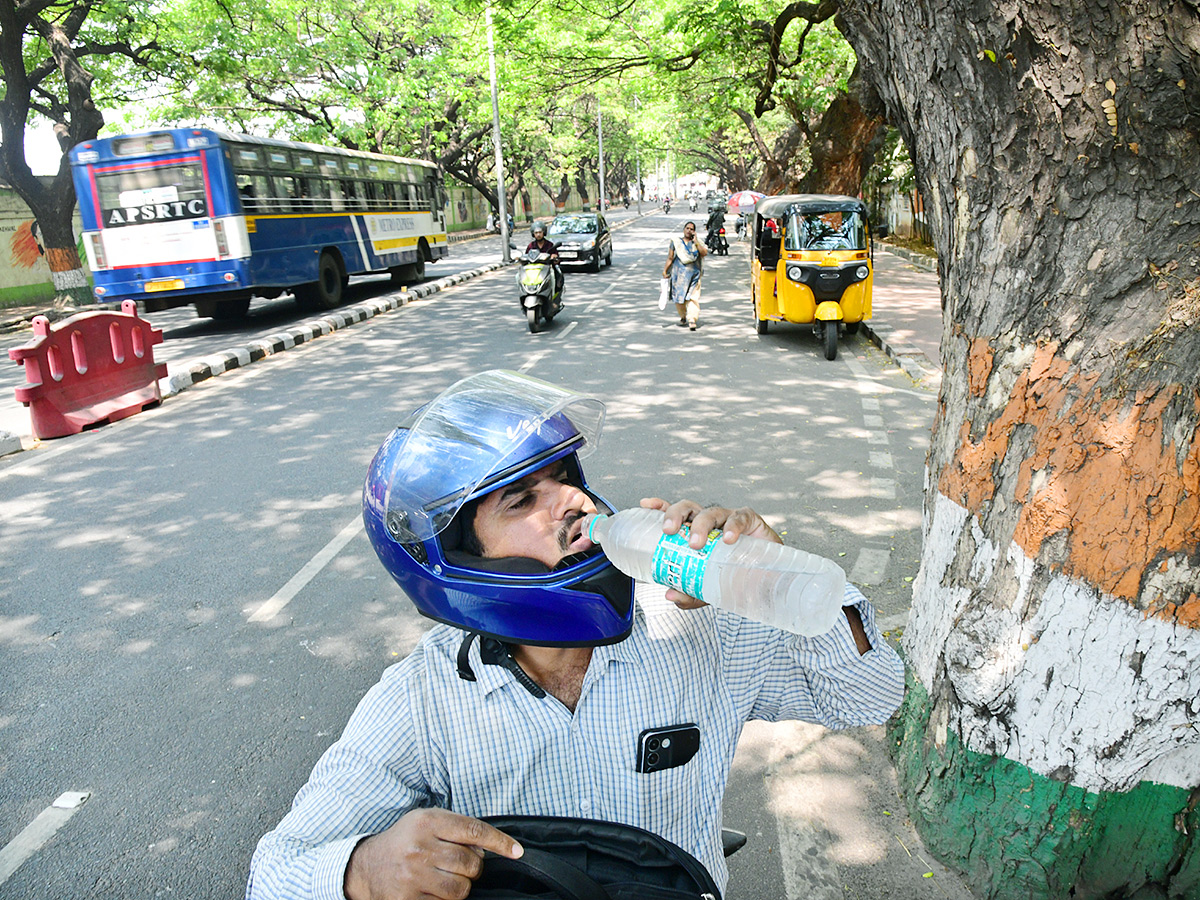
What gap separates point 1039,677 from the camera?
2.05 metres

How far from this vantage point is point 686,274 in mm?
11383

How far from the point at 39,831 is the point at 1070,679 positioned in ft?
10.4

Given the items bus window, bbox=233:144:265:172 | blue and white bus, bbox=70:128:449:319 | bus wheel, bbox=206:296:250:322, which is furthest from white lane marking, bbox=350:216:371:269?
bus window, bbox=233:144:265:172

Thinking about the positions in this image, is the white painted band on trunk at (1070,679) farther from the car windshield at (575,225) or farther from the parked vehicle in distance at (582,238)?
the car windshield at (575,225)

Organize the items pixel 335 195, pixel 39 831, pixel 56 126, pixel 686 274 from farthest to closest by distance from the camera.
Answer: pixel 56 126 < pixel 335 195 < pixel 686 274 < pixel 39 831

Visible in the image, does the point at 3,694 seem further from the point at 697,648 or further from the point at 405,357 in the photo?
the point at 405,357

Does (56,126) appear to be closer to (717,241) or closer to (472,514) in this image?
(717,241)

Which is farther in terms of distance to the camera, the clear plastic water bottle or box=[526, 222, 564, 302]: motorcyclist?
box=[526, 222, 564, 302]: motorcyclist

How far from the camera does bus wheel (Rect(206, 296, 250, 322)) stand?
1450 centimetres

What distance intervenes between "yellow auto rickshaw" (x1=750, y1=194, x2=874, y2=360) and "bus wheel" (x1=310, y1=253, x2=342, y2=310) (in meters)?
8.77

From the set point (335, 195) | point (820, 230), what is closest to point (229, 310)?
point (335, 195)

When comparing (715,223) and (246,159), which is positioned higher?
(246,159)

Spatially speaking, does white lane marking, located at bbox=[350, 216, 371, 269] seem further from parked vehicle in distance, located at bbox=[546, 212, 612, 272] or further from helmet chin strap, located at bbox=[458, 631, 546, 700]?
helmet chin strap, located at bbox=[458, 631, 546, 700]

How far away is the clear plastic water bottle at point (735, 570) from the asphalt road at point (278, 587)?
1.37 meters
